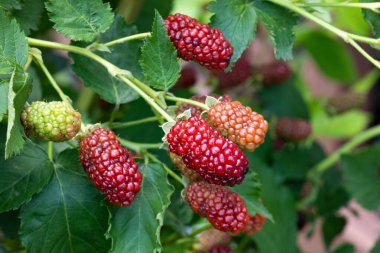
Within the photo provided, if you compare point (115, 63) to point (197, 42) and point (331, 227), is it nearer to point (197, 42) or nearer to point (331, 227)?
point (197, 42)

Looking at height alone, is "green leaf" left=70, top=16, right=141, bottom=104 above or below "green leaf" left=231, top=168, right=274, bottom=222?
above

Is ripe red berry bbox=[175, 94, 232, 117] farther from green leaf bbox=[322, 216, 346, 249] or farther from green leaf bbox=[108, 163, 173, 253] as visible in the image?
green leaf bbox=[322, 216, 346, 249]

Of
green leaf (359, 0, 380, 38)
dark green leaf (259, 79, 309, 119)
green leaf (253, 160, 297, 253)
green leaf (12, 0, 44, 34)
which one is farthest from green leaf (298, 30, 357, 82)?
green leaf (12, 0, 44, 34)

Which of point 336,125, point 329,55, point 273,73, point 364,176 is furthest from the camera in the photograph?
point 329,55

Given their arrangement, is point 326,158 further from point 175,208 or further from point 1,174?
point 1,174

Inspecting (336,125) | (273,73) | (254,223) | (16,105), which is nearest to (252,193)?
(254,223)

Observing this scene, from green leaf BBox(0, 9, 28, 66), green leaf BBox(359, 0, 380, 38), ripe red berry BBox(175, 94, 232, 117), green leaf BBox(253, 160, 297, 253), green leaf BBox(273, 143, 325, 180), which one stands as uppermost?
green leaf BBox(359, 0, 380, 38)

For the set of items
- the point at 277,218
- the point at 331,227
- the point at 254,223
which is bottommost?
the point at 331,227
